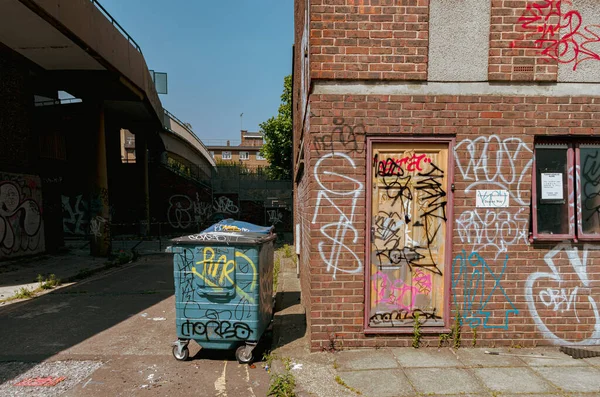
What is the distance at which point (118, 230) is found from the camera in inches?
779

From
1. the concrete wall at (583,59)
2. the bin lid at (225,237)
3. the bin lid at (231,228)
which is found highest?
the concrete wall at (583,59)

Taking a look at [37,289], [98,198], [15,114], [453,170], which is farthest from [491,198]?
[15,114]

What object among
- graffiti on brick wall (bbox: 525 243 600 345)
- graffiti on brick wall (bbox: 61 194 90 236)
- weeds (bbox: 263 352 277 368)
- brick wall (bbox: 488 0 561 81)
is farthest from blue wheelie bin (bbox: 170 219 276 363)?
graffiti on brick wall (bbox: 61 194 90 236)

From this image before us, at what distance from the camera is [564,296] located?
396 centimetres

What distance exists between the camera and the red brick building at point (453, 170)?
3.84 m

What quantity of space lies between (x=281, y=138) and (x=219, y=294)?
69.4 ft

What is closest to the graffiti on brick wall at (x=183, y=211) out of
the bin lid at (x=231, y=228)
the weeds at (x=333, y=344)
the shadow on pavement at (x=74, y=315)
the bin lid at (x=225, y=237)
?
the shadow on pavement at (x=74, y=315)

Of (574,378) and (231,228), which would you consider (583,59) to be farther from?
(231,228)

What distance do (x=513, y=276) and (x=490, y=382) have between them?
1320 mm

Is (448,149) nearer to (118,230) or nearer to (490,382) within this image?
(490,382)

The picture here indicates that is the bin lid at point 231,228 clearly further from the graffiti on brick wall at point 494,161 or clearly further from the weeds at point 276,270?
the weeds at point 276,270

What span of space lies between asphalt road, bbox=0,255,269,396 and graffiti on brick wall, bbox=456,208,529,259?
2.89 m

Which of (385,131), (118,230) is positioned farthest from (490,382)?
(118,230)

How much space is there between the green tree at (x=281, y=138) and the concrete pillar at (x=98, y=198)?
13.3 m
